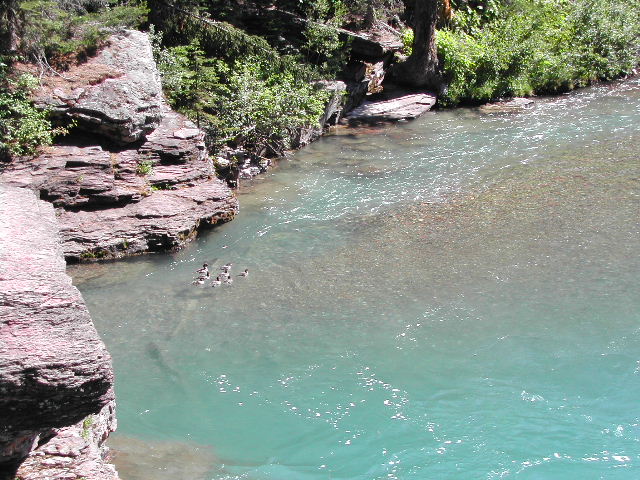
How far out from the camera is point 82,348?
5.05 m

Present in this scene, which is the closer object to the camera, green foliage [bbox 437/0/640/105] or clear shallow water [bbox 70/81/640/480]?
clear shallow water [bbox 70/81/640/480]

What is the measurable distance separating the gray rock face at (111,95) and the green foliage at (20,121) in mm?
310

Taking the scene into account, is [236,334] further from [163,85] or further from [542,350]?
[163,85]

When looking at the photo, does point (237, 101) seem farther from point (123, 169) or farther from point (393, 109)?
point (393, 109)

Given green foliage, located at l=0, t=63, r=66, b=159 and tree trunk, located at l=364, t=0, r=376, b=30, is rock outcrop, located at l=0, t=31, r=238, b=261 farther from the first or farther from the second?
tree trunk, located at l=364, t=0, r=376, b=30

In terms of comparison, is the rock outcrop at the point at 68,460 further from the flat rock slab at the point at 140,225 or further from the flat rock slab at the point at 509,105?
the flat rock slab at the point at 509,105

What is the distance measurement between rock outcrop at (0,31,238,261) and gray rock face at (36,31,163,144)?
2cm

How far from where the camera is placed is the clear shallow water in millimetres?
7656

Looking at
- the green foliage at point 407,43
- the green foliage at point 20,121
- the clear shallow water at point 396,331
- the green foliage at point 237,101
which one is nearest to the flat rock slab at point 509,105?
the green foliage at point 407,43

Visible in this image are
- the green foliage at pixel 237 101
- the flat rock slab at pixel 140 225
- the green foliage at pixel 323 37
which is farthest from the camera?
the green foliage at pixel 323 37

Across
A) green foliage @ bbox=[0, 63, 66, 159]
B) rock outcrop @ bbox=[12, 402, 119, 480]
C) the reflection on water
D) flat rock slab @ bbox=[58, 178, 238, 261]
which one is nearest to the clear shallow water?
the reflection on water

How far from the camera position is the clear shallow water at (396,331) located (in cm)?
766

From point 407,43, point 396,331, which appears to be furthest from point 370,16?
point 396,331

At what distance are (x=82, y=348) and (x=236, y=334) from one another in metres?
5.01
